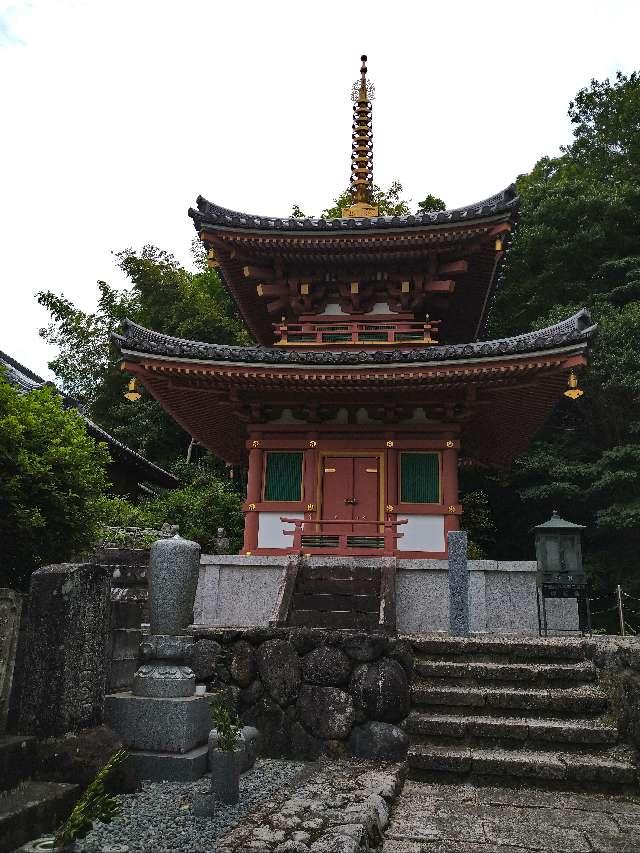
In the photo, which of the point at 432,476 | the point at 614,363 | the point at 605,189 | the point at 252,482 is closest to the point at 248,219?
the point at 252,482

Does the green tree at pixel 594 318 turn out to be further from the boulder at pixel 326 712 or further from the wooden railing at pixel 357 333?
the boulder at pixel 326 712

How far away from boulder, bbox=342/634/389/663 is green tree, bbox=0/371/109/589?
165 inches

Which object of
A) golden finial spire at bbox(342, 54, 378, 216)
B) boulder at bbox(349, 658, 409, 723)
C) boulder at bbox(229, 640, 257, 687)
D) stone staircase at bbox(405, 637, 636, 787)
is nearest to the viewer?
stone staircase at bbox(405, 637, 636, 787)

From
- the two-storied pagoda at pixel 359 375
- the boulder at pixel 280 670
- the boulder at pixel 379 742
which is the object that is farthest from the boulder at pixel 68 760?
the two-storied pagoda at pixel 359 375

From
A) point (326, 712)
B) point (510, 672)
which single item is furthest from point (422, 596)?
point (326, 712)

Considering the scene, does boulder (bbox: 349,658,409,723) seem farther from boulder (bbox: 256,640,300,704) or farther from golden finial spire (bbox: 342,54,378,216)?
golden finial spire (bbox: 342,54,378,216)

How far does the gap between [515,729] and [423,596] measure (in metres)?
3.98

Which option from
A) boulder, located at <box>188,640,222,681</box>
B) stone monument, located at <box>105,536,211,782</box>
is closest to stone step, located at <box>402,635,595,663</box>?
boulder, located at <box>188,640,222,681</box>

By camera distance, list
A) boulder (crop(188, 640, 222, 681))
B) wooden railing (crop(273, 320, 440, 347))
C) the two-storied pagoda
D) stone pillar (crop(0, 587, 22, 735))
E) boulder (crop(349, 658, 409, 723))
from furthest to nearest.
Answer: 1. wooden railing (crop(273, 320, 440, 347))
2. the two-storied pagoda
3. boulder (crop(188, 640, 222, 681))
4. boulder (crop(349, 658, 409, 723))
5. stone pillar (crop(0, 587, 22, 735))

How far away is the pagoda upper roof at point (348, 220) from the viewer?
1407cm

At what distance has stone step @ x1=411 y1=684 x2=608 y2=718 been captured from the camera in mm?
7367

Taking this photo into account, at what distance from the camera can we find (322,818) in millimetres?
4625

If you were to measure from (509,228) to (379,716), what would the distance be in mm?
11245

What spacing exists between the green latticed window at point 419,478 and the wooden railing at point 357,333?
9.66 ft
